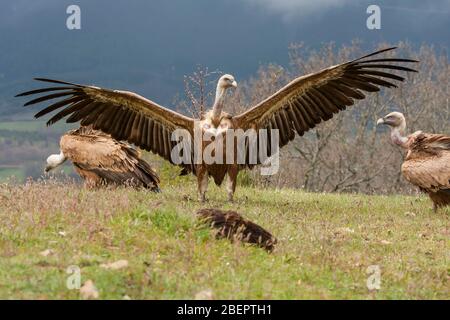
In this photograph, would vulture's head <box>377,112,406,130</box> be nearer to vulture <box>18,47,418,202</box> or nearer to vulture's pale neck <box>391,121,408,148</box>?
vulture's pale neck <box>391,121,408,148</box>

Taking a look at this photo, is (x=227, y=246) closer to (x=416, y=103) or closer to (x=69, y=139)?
(x=69, y=139)

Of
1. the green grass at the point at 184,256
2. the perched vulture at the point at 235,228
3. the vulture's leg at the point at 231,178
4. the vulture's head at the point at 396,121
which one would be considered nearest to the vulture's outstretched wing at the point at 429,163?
the vulture's head at the point at 396,121

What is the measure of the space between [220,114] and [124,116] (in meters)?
1.97

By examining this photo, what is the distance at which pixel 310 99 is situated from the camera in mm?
12727

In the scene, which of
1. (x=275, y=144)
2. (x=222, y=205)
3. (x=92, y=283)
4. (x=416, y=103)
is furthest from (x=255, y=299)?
(x=416, y=103)

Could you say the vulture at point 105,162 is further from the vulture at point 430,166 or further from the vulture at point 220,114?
the vulture at point 430,166

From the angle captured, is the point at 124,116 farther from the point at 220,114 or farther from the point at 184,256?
the point at 184,256

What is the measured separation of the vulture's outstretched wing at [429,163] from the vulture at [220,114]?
2304 mm

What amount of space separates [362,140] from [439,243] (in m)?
39.5

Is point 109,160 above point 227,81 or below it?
below

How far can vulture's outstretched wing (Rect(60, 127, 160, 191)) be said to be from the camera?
14469 mm

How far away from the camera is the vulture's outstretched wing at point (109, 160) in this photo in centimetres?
1447

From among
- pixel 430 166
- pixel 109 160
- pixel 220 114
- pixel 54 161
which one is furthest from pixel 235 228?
pixel 54 161

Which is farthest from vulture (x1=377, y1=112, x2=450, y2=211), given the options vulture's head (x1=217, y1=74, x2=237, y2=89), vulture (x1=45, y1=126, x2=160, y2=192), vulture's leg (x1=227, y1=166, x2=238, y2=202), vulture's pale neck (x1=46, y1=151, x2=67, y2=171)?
vulture's pale neck (x1=46, y1=151, x2=67, y2=171)
